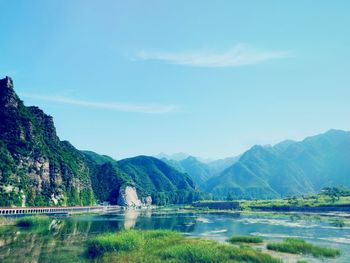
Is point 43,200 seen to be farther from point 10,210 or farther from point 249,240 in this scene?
point 249,240

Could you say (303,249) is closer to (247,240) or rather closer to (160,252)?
(247,240)

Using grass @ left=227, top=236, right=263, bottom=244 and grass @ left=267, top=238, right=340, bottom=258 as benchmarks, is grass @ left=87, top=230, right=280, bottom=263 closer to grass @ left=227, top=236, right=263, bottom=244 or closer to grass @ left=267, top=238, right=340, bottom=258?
grass @ left=267, top=238, right=340, bottom=258

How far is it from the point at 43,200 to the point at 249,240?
153431mm

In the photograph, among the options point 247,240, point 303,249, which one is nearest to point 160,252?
point 247,240

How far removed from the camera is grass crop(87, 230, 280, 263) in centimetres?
4778

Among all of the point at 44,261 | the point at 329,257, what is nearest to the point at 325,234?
the point at 329,257

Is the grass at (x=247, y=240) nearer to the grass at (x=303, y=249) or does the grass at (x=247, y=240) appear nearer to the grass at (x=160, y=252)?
the grass at (x=303, y=249)

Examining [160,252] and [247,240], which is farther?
[247,240]

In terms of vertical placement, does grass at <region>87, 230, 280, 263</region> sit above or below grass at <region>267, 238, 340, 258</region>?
above

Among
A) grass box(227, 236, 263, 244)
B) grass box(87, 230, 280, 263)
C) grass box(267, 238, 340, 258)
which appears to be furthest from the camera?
grass box(227, 236, 263, 244)

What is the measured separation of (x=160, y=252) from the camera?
172ft

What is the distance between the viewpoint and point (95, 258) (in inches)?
2023

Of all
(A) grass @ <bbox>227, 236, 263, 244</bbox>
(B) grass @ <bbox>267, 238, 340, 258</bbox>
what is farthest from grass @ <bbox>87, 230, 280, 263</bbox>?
(A) grass @ <bbox>227, 236, 263, 244</bbox>

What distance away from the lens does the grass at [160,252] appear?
47781mm
